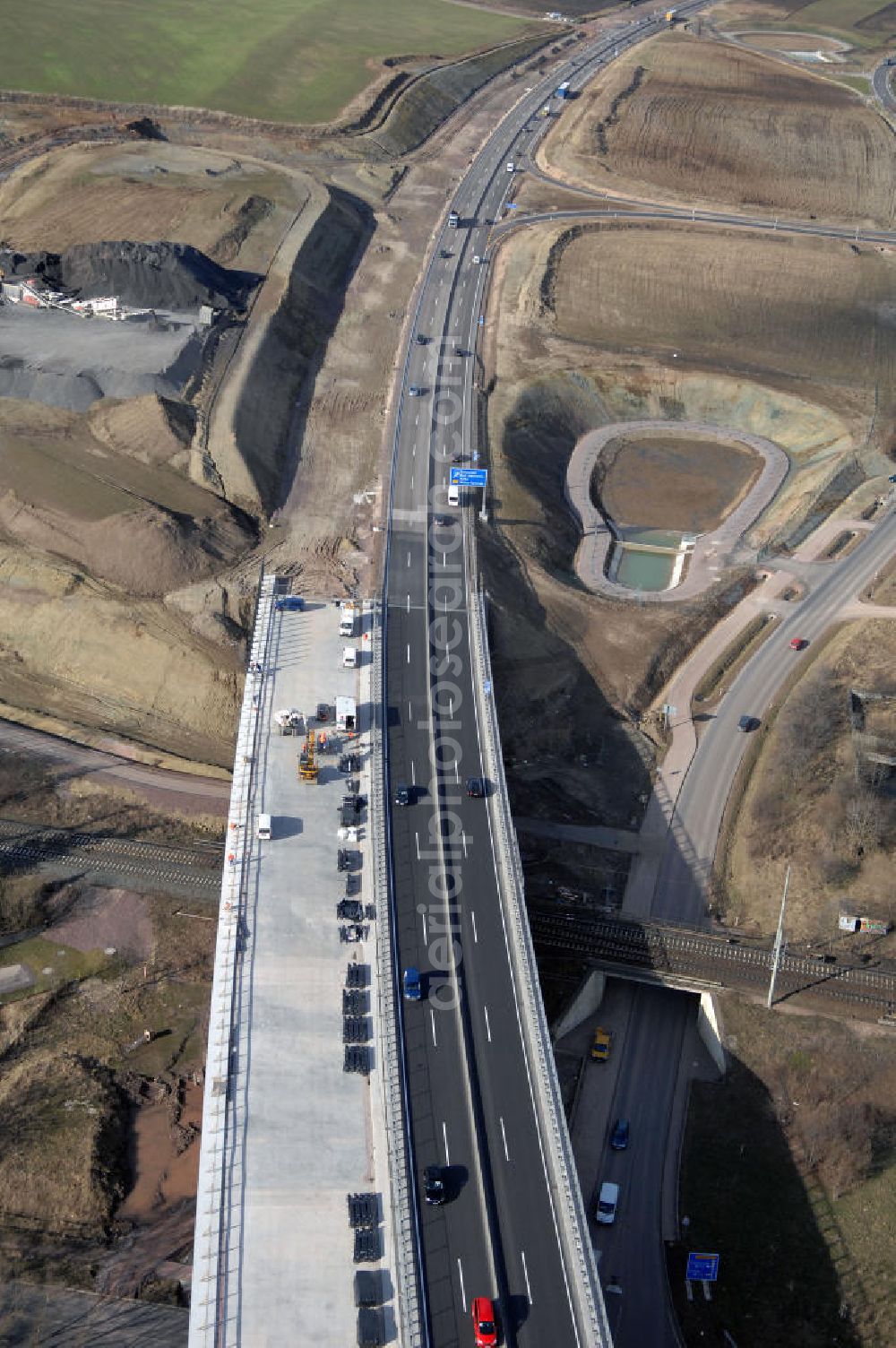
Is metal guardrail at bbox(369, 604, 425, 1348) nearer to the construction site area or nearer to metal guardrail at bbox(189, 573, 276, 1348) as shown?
the construction site area

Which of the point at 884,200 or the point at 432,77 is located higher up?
the point at 432,77

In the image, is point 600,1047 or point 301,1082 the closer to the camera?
point 301,1082

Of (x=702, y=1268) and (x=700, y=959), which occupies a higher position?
(x=700, y=959)

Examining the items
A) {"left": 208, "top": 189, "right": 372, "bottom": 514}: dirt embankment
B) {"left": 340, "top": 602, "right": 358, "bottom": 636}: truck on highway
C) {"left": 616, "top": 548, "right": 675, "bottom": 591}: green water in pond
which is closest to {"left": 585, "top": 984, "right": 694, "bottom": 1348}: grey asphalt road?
{"left": 340, "top": 602, "right": 358, "bottom": 636}: truck on highway

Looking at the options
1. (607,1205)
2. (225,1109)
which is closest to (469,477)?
(607,1205)

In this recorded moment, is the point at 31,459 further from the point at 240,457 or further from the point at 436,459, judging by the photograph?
the point at 436,459

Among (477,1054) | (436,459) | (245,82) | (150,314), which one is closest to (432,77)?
(245,82)

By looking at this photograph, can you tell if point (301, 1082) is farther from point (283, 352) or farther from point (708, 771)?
point (283, 352)
